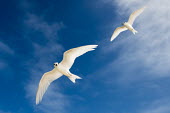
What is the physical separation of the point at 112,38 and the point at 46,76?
55.1 ft

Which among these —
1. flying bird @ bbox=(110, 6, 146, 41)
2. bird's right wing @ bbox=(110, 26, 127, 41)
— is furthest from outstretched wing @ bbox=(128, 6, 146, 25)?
bird's right wing @ bbox=(110, 26, 127, 41)

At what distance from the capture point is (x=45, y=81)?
30.6 metres

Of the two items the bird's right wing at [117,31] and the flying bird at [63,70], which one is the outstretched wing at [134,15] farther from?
the flying bird at [63,70]

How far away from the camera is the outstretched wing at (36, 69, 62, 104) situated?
29938 millimetres

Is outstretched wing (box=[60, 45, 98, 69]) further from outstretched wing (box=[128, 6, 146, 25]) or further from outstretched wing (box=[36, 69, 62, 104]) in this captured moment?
outstretched wing (box=[128, 6, 146, 25])

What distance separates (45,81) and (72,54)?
5640 millimetres

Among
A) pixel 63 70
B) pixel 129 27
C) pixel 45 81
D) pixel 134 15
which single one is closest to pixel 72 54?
pixel 63 70

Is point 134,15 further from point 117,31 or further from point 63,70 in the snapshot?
point 63,70

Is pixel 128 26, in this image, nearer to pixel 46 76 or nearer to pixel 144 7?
pixel 144 7

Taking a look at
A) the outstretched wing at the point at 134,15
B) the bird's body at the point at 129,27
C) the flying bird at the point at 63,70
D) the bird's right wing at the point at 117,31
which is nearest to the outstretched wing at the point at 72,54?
the flying bird at the point at 63,70

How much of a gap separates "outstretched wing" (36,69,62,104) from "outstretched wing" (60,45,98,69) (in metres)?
2.25

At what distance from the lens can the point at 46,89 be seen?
3056 cm

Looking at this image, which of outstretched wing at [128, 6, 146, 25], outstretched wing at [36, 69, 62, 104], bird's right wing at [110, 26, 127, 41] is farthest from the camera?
bird's right wing at [110, 26, 127, 41]

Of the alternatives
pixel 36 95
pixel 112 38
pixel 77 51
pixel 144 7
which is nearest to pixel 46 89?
pixel 36 95
